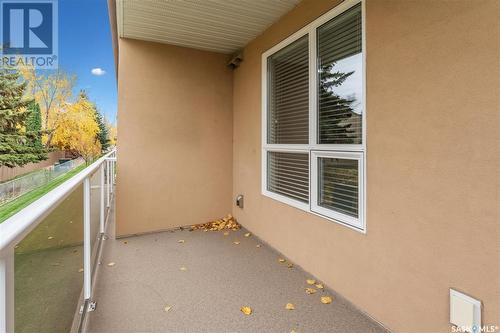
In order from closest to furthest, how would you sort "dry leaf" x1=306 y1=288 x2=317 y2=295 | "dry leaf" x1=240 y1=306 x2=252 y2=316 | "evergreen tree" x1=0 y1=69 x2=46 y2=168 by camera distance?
"dry leaf" x1=240 y1=306 x2=252 y2=316, "dry leaf" x1=306 y1=288 x2=317 y2=295, "evergreen tree" x1=0 y1=69 x2=46 y2=168

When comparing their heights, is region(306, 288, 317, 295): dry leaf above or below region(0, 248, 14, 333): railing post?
below

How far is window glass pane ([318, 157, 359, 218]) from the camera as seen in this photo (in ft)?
8.27

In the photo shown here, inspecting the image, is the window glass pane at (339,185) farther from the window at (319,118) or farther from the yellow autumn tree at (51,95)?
the yellow autumn tree at (51,95)

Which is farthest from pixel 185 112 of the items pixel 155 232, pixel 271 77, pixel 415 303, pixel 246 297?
pixel 415 303

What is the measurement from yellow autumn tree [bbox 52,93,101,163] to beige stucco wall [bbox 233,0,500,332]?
27.5 m

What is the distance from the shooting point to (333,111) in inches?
109

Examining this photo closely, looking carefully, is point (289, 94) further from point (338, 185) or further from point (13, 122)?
point (13, 122)

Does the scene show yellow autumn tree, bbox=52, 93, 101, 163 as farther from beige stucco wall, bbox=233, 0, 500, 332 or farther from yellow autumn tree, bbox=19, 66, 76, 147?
beige stucco wall, bbox=233, 0, 500, 332

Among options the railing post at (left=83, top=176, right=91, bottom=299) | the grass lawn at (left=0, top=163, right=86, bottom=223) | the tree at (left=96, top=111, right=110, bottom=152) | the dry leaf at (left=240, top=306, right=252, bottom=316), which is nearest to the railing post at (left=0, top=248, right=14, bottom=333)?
the grass lawn at (left=0, top=163, right=86, bottom=223)

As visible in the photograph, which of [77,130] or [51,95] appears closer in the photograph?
[51,95]

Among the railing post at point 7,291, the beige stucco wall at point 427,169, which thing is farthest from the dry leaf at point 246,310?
the railing post at point 7,291

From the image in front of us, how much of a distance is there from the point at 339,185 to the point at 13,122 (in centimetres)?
2401

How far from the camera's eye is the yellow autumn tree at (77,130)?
25.4 m

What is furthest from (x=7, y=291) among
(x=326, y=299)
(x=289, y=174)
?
(x=289, y=174)
